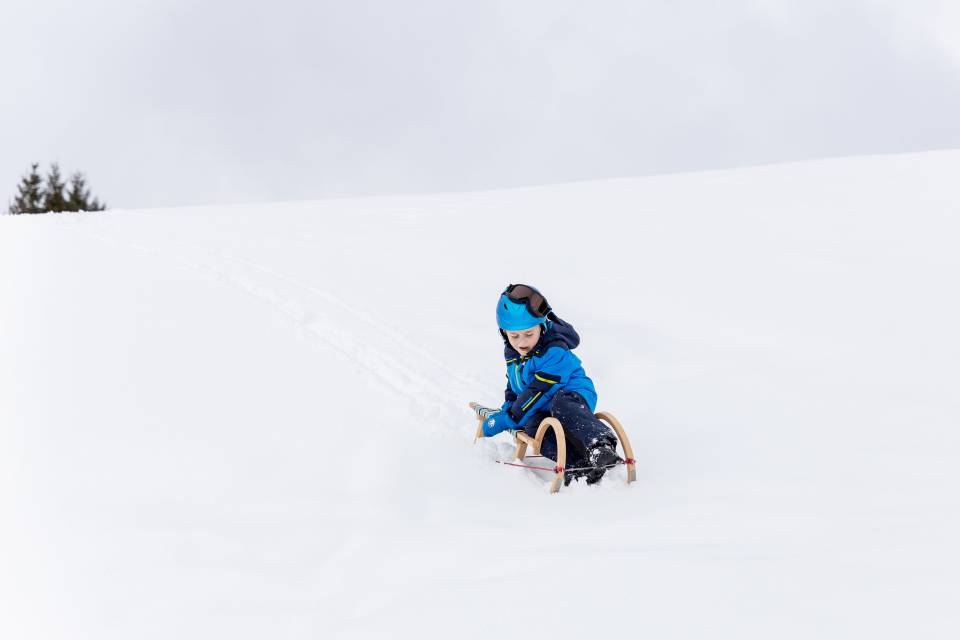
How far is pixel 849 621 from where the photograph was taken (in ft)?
7.47

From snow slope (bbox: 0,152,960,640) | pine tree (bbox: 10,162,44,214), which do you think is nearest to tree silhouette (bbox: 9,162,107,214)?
pine tree (bbox: 10,162,44,214)

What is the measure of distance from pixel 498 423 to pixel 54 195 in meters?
39.2

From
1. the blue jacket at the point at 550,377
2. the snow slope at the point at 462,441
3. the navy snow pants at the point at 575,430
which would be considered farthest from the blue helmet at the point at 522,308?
the snow slope at the point at 462,441

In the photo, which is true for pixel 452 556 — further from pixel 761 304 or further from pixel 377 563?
pixel 761 304

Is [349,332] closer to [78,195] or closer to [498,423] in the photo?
[498,423]

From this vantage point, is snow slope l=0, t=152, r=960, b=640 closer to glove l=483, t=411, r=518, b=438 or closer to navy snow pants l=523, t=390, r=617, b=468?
glove l=483, t=411, r=518, b=438

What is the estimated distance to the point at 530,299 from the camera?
4.54m

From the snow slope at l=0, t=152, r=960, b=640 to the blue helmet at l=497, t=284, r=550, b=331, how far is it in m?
0.83

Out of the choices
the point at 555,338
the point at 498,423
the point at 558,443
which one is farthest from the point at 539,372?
the point at 558,443

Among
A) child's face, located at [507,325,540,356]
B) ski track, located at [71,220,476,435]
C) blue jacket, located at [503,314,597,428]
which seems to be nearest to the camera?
blue jacket, located at [503,314,597,428]

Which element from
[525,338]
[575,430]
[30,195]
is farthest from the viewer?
[30,195]

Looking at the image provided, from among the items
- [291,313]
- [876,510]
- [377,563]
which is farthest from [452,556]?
[291,313]

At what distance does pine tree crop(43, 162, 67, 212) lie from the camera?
3625cm

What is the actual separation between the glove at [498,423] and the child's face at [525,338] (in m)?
0.43
